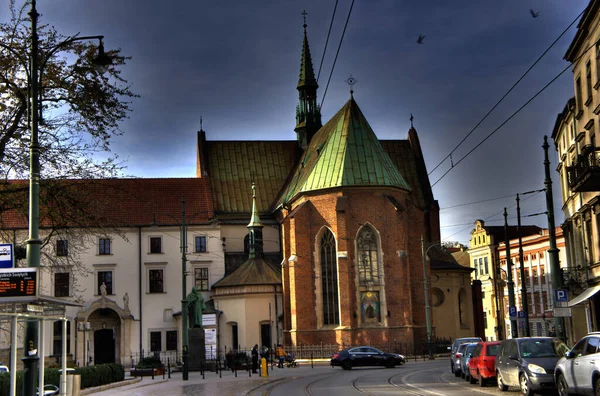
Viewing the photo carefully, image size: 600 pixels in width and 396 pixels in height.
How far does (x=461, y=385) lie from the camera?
22.8 meters

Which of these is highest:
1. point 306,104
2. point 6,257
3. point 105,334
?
point 306,104

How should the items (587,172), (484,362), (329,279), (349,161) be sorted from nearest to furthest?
(484,362), (587,172), (329,279), (349,161)

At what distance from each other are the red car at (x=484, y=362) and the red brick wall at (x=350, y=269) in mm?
21884

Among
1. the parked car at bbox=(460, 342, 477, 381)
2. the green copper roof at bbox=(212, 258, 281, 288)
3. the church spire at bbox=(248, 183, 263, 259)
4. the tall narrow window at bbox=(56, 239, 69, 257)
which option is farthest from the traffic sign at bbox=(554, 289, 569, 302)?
the church spire at bbox=(248, 183, 263, 259)

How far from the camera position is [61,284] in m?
52.0

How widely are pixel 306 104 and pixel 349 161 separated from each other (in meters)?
16.9

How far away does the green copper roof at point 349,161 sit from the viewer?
4694cm

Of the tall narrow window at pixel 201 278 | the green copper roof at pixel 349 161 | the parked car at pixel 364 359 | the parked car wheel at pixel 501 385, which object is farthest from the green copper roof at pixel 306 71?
the parked car wheel at pixel 501 385

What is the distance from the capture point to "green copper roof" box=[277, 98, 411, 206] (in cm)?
4694

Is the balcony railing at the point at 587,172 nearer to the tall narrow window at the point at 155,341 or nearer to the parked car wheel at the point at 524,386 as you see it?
the parked car wheel at the point at 524,386

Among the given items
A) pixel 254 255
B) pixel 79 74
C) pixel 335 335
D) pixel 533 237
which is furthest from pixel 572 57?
pixel 533 237

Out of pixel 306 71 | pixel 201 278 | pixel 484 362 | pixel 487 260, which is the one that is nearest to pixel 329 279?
pixel 201 278

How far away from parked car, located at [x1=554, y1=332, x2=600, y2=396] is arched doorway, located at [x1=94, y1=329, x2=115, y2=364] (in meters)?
40.2

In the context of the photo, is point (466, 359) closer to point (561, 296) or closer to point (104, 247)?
point (561, 296)
